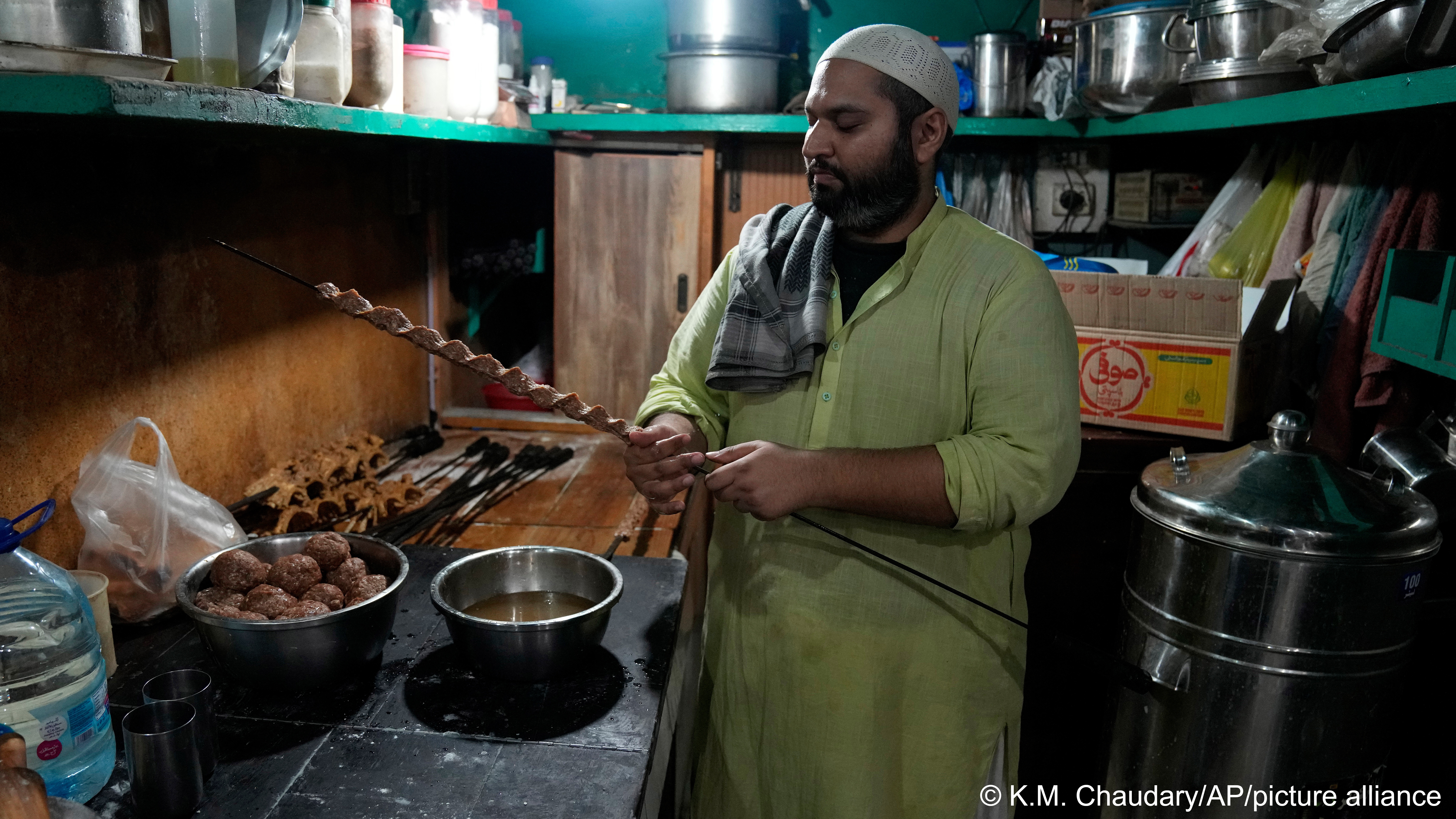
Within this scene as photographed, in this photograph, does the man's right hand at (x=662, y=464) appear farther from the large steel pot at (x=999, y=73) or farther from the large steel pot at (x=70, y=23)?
the large steel pot at (x=999, y=73)

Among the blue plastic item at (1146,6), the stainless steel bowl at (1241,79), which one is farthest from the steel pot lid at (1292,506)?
the blue plastic item at (1146,6)

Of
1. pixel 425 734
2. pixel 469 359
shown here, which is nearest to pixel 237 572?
pixel 425 734

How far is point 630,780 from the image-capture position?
1.63 metres

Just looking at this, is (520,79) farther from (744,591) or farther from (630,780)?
(630,780)

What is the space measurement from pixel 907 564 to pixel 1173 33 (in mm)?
2315

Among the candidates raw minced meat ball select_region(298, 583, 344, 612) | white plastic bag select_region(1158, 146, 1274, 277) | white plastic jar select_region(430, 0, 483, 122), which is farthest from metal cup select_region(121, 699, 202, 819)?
white plastic bag select_region(1158, 146, 1274, 277)

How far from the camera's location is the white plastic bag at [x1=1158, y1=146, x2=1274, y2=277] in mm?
3369

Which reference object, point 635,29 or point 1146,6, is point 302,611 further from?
point 635,29

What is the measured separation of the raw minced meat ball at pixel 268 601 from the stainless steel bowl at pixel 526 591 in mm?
260

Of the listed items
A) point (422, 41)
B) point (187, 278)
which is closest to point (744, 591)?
point (187, 278)

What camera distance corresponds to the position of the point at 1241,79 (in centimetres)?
270

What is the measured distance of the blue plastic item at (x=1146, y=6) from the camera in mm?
3293

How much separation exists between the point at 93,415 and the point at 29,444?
0.20 meters

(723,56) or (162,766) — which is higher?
(723,56)
